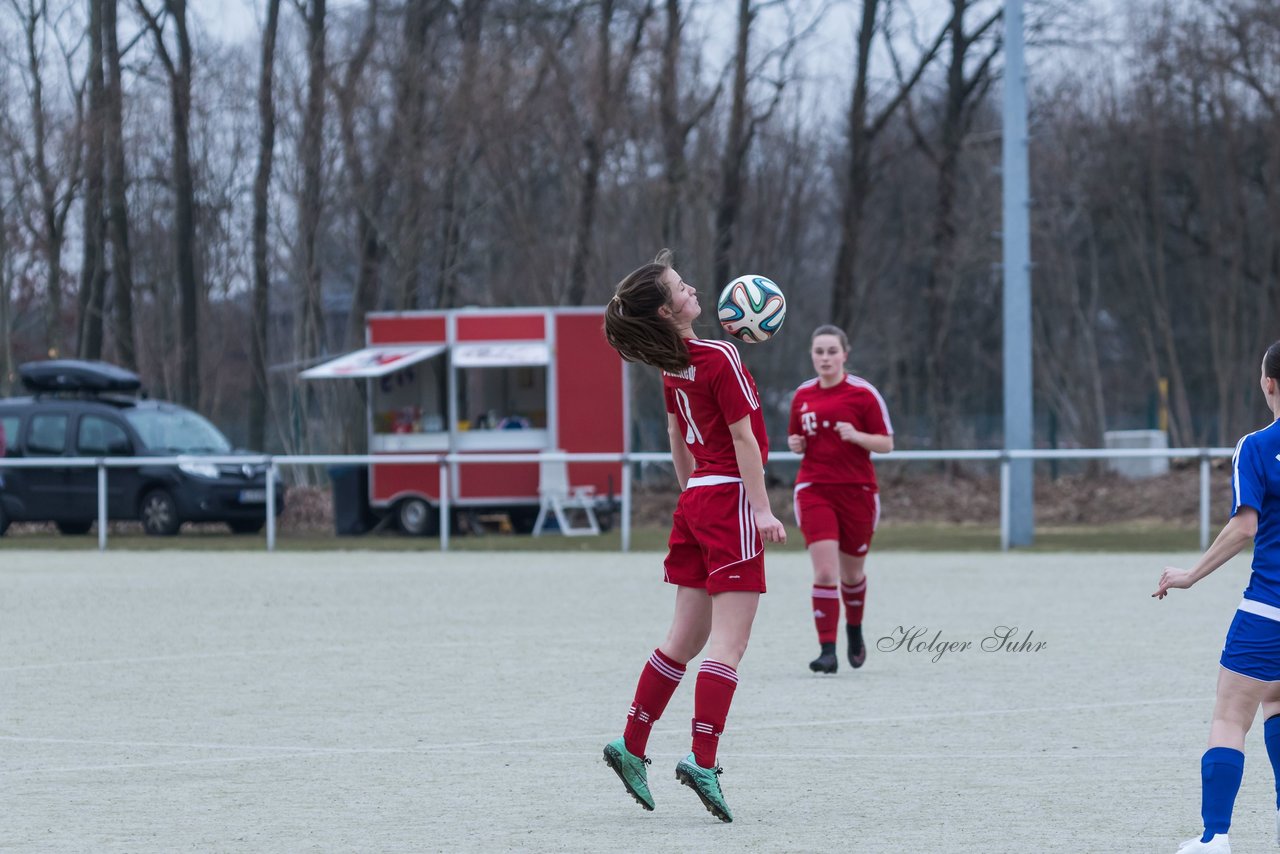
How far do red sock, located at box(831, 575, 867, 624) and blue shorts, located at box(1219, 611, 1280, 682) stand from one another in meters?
5.26

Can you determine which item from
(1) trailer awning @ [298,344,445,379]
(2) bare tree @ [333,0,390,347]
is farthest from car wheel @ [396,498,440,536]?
(2) bare tree @ [333,0,390,347]

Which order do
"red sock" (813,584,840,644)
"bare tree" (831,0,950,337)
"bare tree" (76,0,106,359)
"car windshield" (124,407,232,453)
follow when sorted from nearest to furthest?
"red sock" (813,584,840,644), "car windshield" (124,407,232,453), "bare tree" (76,0,106,359), "bare tree" (831,0,950,337)

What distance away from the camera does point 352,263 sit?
3200 cm

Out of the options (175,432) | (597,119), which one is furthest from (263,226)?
(175,432)

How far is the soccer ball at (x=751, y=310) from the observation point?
7020 mm

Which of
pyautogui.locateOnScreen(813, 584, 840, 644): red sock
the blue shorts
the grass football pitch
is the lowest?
the grass football pitch

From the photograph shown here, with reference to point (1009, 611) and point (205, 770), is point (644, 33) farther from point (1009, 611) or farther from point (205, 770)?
point (205, 770)

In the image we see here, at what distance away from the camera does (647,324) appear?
6.41 meters

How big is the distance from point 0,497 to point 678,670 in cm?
2024

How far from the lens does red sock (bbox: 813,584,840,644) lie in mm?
10406

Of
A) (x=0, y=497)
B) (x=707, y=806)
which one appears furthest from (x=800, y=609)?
(x=0, y=497)

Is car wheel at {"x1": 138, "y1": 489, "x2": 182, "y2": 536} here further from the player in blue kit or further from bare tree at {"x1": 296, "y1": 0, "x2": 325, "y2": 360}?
the player in blue kit

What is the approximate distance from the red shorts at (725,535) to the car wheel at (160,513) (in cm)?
1878

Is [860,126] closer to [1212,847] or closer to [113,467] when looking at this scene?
[113,467]
